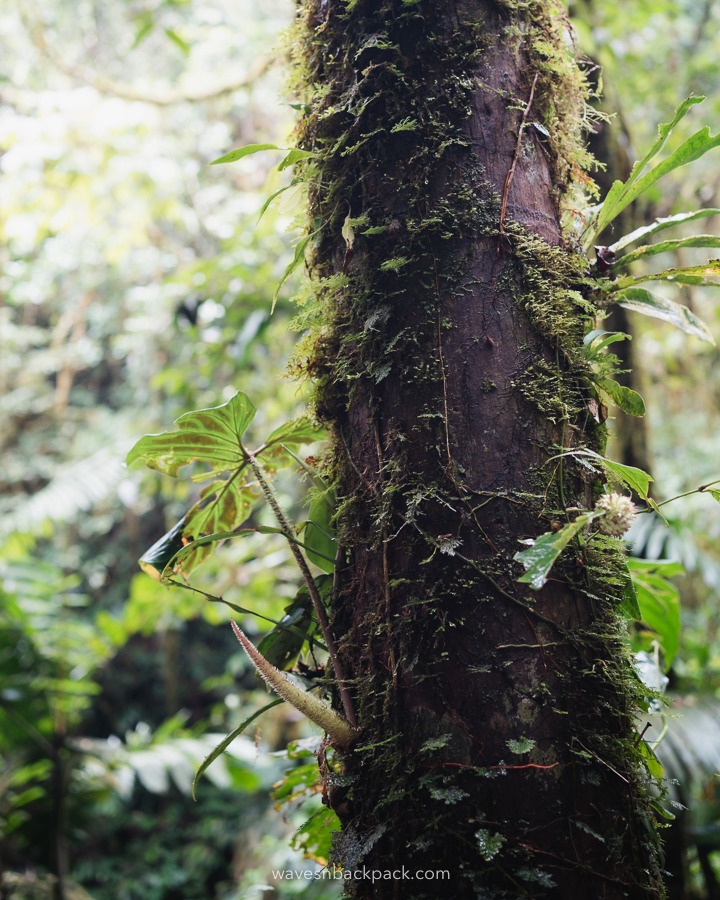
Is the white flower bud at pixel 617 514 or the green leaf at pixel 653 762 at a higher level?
the white flower bud at pixel 617 514

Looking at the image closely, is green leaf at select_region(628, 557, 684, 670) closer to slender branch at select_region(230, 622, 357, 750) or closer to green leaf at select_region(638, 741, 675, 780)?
green leaf at select_region(638, 741, 675, 780)

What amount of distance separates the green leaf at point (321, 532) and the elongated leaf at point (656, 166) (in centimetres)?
51

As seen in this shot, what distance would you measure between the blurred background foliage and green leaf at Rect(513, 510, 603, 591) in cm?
47

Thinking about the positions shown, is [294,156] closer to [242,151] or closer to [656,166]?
[242,151]

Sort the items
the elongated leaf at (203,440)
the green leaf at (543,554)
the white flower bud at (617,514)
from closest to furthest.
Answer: the green leaf at (543,554), the white flower bud at (617,514), the elongated leaf at (203,440)

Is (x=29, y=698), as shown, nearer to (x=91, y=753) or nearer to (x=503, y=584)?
(x=91, y=753)

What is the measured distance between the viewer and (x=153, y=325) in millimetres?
6230

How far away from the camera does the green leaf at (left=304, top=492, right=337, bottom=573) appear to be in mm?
968

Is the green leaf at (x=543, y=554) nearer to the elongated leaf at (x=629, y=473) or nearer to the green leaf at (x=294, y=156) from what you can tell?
the elongated leaf at (x=629, y=473)

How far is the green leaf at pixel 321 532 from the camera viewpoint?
97cm

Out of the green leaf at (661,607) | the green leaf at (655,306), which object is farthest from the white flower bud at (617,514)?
the green leaf at (661,607)

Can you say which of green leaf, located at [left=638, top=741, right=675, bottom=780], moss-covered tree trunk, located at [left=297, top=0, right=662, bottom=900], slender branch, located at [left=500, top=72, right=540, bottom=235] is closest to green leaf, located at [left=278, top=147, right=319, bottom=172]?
moss-covered tree trunk, located at [left=297, top=0, right=662, bottom=900]

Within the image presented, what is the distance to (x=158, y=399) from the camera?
6371 millimetres

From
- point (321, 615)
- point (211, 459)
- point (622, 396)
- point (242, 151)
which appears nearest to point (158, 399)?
point (211, 459)
